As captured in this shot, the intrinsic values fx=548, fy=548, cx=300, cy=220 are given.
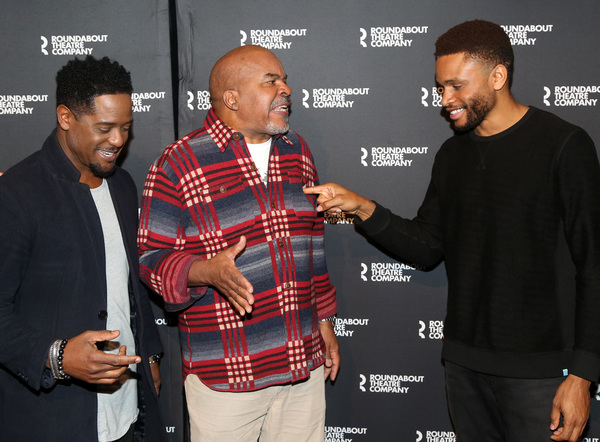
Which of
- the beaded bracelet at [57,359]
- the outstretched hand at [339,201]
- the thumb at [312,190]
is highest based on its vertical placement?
the thumb at [312,190]

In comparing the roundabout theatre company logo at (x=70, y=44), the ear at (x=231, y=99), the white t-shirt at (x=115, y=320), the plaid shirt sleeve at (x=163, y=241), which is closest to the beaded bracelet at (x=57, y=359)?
the white t-shirt at (x=115, y=320)

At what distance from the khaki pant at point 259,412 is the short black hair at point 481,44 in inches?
56.6

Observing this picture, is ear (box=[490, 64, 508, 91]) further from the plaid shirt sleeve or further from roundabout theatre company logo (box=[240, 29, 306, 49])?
the plaid shirt sleeve

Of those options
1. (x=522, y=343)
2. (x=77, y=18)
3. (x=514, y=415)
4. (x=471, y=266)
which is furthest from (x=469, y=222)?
(x=77, y=18)

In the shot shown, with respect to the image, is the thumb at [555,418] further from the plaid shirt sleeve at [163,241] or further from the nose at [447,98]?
the plaid shirt sleeve at [163,241]

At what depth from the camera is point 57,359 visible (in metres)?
1.83

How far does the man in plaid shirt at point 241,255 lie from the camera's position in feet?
6.97

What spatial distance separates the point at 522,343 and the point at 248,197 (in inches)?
47.5

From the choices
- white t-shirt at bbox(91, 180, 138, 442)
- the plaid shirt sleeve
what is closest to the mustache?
the plaid shirt sleeve

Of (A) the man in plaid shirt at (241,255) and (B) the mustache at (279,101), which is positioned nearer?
(A) the man in plaid shirt at (241,255)

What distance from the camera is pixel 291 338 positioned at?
218 centimetres

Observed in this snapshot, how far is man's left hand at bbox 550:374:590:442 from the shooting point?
197 cm

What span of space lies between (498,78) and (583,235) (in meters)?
0.69

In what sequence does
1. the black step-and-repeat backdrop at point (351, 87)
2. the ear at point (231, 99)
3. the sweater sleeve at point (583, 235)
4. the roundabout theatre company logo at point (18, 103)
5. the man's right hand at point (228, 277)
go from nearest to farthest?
1. the man's right hand at point (228, 277)
2. the sweater sleeve at point (583, 235)
3. the ear at point (231, 99)
4. the black step-and-repeat backdrop at point (351, 87)
5. the roundabout theatre company logo at point (18, 103)
